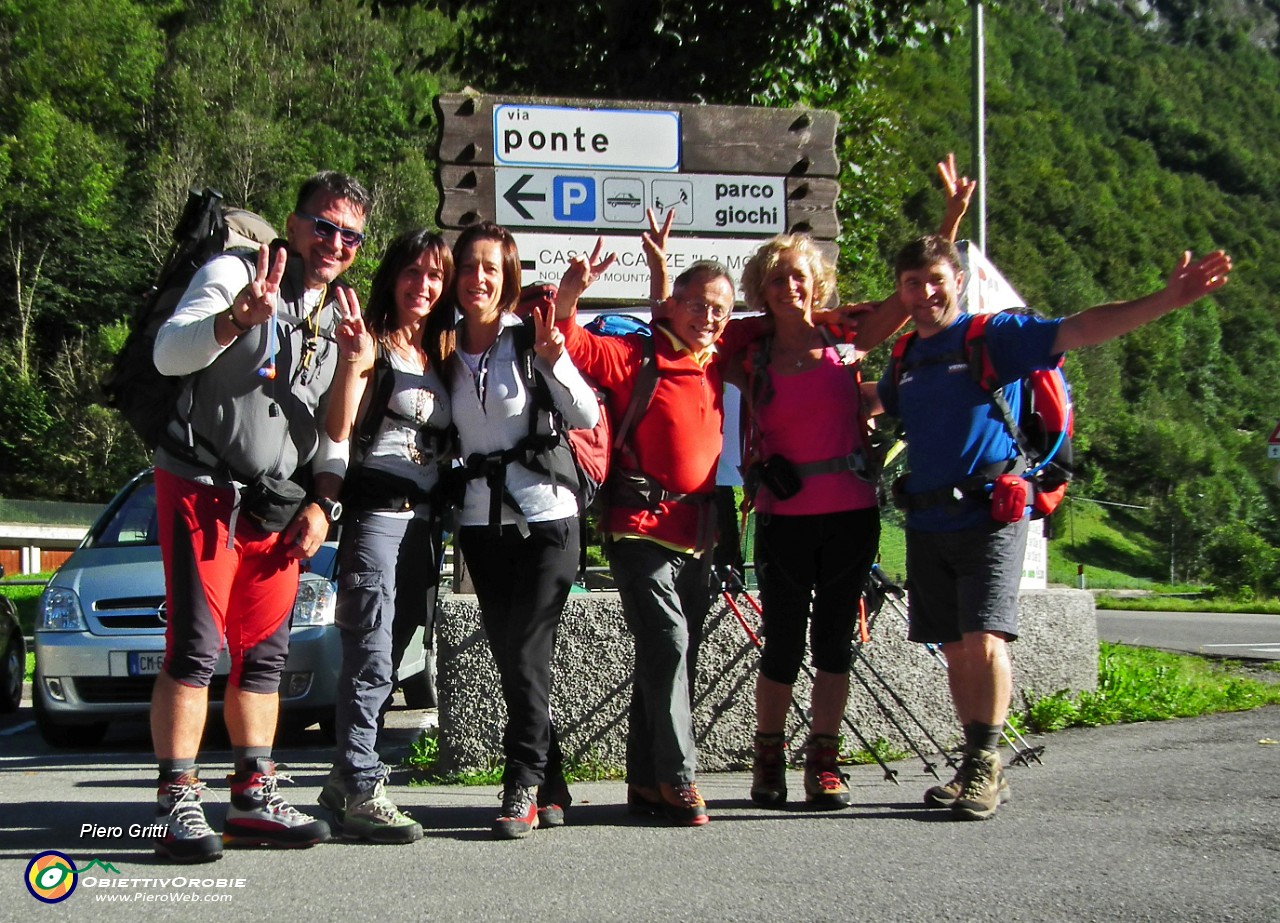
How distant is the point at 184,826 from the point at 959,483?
2.60 m

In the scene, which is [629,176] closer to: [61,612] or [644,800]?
[644,800]

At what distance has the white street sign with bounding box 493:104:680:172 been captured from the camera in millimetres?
6855

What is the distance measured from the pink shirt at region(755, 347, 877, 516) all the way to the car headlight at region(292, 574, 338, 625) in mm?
3301

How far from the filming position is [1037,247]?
384ft

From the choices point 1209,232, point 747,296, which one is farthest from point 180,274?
point 1209,232

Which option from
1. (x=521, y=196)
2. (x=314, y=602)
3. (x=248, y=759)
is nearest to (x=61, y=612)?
(x=314, y=602)

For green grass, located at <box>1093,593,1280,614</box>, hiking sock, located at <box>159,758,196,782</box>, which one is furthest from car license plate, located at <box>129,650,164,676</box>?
green grass, located at <box>1093,593,1280,614</box>

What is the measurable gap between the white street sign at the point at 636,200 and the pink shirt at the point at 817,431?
6.72 feet

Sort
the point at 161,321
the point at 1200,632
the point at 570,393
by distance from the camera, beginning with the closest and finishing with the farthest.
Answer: the point at 161,321 < the point at 570,393 < the point at 1200,632

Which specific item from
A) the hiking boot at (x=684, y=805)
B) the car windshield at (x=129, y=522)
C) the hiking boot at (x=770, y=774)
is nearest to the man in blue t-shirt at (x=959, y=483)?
the hiking boot at (x=770, y=774)

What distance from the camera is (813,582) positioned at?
199 inches

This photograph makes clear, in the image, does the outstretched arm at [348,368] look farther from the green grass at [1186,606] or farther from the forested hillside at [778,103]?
the green grass at [1186,606]

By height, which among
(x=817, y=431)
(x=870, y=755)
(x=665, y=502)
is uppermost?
(x=817, y=431)

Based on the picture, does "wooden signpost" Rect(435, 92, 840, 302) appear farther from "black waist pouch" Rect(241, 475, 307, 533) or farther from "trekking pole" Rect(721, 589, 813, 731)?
"black waist pouch" Rect(241, 475, 307, 533)
